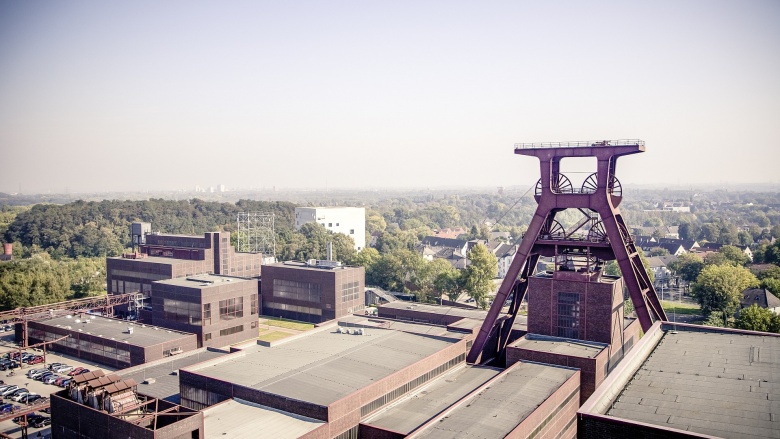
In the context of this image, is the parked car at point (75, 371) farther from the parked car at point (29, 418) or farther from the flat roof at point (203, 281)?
the flat roof at point (203, 281)

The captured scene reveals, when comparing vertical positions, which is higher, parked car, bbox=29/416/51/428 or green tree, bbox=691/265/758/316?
green tree, bbox=691/265/758/316

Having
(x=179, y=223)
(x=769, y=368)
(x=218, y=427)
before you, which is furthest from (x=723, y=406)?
(x=179, y=223)

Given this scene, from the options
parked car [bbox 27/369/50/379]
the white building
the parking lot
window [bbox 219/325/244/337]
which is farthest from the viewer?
the white building

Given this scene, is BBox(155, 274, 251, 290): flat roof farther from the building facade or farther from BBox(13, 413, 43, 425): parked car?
BBox(13, 413, 43, 425): parked car

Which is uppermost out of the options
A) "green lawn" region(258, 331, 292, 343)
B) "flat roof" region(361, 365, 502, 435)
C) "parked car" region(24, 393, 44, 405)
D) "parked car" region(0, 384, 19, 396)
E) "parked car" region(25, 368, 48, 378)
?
"flat roof" region(361, 365, 502, 435)

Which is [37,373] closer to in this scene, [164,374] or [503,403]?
[164,374]

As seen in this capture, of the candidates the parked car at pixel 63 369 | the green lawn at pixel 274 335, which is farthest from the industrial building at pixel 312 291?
the parked car at pixel 63 369

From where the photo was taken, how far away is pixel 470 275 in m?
82.4

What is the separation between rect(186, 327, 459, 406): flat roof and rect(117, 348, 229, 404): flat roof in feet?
14.1

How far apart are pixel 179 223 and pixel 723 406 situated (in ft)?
535

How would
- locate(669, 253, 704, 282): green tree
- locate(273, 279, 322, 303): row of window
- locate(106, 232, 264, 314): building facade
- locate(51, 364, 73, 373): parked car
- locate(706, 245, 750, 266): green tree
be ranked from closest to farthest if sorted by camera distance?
locate(51, 364, 73, 373): parked car, locate(273, 279, 322, 303): row of window, locate(106, 232, 264, 314): building facade, locate(669, 253, 704, 282): green tree, locate(706, 245, 750, 266): green tree

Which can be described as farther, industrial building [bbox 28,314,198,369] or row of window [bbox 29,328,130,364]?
row of window [bbox 29,328,130,364]

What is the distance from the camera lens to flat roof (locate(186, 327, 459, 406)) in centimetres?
3497

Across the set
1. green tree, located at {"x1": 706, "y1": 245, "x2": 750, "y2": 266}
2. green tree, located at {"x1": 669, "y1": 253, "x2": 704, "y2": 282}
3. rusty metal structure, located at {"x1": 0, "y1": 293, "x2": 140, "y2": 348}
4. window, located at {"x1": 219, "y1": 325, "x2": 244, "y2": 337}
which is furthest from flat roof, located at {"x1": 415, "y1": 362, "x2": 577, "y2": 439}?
green tree, located at {"x1": 706, "y1": 245, "x2": 750, "y2": 266}
